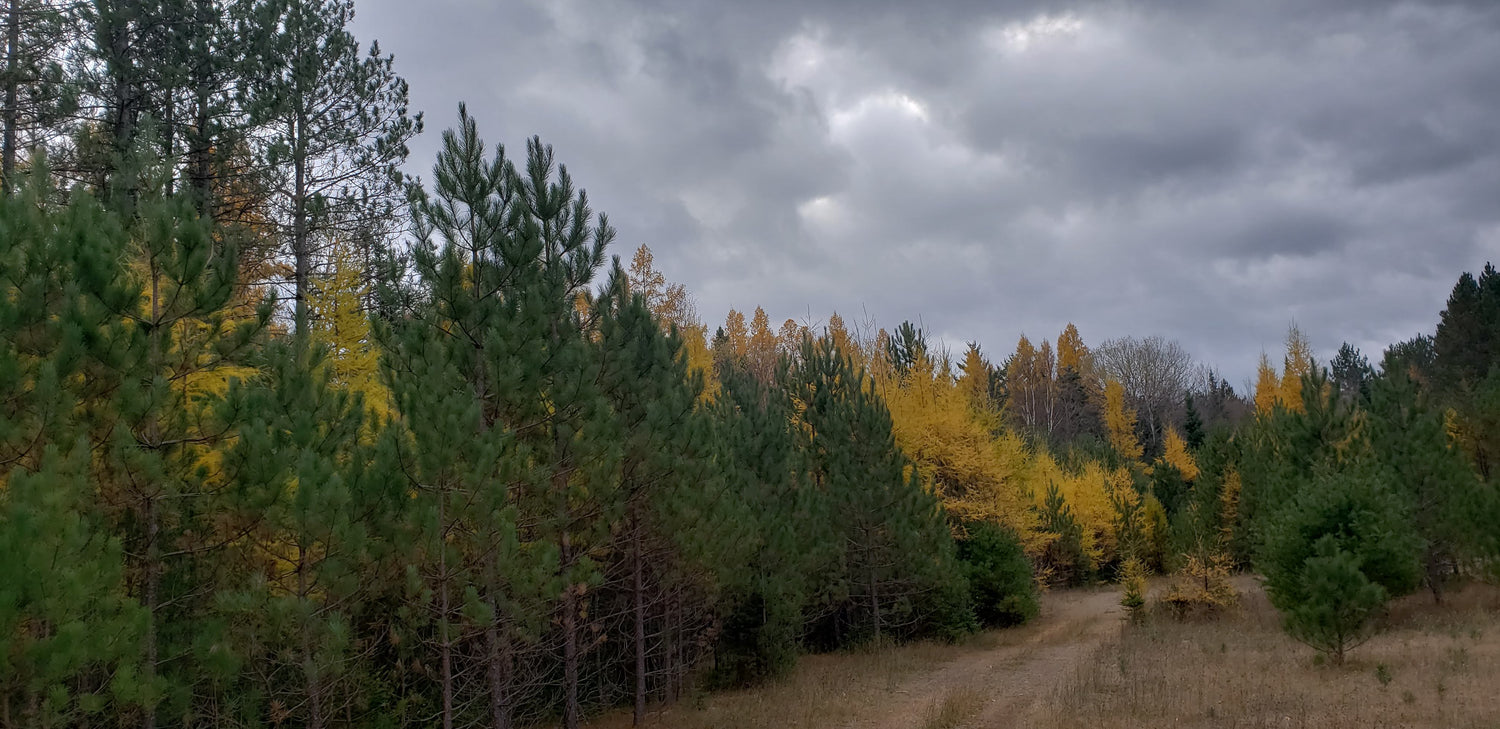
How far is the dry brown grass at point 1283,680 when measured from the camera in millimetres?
10375

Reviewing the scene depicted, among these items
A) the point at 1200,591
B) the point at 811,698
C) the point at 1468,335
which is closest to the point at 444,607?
the point at 811,698

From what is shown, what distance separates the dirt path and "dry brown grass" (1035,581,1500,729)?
597 millimetres

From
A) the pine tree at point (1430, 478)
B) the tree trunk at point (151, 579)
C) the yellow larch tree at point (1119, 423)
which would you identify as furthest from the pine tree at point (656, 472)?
the yellow larch tree at point (1119, 423)

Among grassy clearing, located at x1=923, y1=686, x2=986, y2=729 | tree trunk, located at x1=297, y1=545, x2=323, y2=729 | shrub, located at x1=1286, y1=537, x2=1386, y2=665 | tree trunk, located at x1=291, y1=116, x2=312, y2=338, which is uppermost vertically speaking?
tree trunk, located at x1=291, y1=116, x2=312, y2=338

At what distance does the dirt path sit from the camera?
12.1m

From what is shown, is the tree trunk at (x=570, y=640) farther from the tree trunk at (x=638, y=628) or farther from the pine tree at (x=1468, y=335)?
the pine tree at (x=1468, y=335)

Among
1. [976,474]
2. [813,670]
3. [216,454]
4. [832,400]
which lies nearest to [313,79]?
[216,454]

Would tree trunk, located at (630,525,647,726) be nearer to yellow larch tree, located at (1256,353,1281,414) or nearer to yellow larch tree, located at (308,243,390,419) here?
yellow larch tree, located at (308,243,390,419)

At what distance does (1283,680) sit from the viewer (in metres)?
12.7

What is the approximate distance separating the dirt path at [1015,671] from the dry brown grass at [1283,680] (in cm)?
60

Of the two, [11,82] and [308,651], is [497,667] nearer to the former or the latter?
[308,651]

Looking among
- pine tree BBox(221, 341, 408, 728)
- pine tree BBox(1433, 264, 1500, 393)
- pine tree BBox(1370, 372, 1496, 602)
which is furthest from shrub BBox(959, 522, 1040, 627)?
pine tree BBox(1433, 264, 1500, 393)

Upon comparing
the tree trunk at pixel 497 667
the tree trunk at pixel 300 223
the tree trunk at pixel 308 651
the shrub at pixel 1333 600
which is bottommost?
the shrub at pixel 1333 600

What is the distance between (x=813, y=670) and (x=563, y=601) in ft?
26.2
